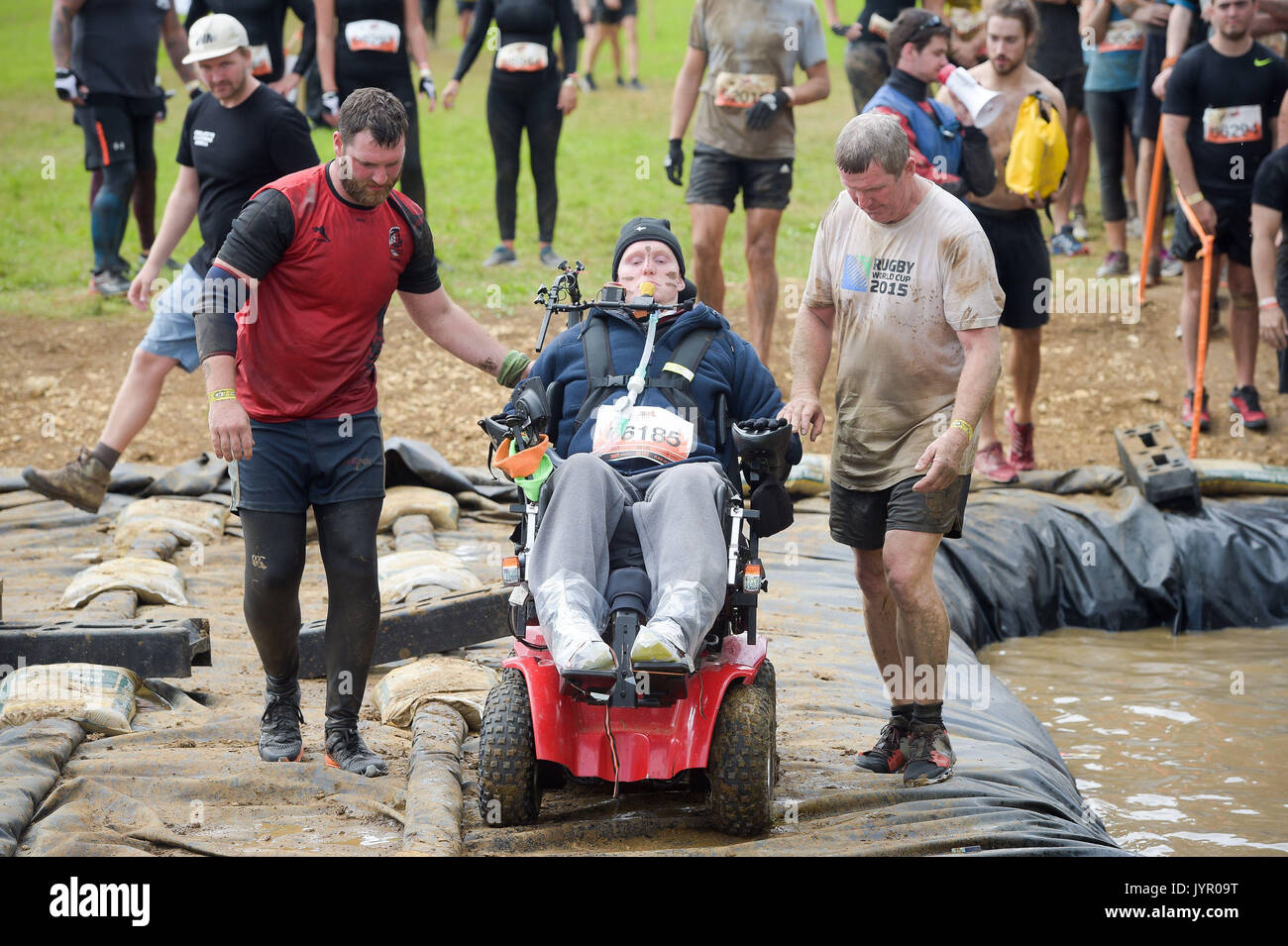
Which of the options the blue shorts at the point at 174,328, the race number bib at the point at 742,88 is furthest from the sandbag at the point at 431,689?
the race number bib at the point at 742,88

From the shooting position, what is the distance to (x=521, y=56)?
31.8 ft

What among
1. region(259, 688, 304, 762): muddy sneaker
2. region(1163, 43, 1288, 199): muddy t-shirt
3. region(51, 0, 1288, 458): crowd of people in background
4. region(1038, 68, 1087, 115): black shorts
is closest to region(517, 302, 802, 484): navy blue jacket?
region(259, 688, 304, 762): muddy sneaker

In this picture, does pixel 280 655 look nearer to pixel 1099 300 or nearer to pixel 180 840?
pixel 180 840

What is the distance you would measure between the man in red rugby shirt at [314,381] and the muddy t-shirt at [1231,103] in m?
5.23

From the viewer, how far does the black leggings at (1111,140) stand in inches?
398

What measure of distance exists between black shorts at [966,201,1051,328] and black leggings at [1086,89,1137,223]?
3178 millimetres

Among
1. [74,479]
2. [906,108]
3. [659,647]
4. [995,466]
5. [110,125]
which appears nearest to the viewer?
[659,647]

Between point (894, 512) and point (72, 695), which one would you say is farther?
point (72, 695)

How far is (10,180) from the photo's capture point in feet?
44.8

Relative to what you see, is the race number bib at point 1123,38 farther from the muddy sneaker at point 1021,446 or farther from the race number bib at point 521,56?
the race number bib at point 521,56

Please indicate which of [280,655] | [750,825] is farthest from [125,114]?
[750,825]

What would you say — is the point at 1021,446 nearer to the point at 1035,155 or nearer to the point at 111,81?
the point at 1035,155

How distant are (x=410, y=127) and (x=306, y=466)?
5.89 meters

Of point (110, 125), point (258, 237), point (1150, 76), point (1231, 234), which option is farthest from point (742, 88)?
point (258, 237)
